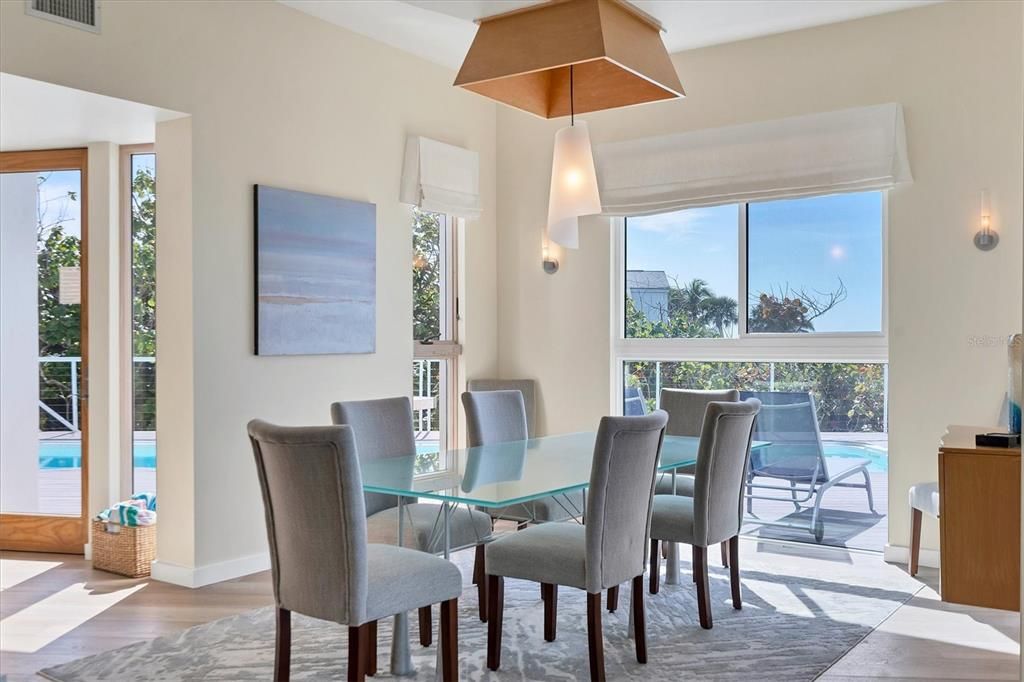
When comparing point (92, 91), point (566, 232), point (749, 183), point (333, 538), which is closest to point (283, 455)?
point (333, 538)

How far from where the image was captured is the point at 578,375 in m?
6.46

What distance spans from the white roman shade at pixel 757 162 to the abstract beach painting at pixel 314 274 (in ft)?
5.51

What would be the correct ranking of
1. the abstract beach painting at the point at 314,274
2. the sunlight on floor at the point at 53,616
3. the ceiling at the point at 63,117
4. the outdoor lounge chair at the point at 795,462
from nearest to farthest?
the sunlight on floor at the point at 53,616 < the ceiling at the point at 63,117 < the abstract beach painting at the point at 314,274 < the outdoor lounge chair at the point at 795,462

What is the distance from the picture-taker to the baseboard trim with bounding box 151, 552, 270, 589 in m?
4.67

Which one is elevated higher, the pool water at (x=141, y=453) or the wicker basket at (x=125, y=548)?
the pool water at (x=141, y=453)

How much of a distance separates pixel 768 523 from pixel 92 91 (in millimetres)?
4423

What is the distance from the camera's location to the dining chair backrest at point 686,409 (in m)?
5.11

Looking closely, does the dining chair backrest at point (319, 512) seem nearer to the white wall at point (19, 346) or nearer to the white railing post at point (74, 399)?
the white railing post at point (74, 399)

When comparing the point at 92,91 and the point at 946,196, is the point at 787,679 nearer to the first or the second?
the point at 946,196

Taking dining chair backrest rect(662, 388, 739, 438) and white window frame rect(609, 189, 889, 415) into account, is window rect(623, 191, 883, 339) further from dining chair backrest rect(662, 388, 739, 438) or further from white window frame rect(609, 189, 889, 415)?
dining chair backrest rect(662, 388, 739, 438)

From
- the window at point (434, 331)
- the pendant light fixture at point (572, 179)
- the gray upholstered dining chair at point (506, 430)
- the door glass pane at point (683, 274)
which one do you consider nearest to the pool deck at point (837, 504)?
the door glass pane at point (683, 274)

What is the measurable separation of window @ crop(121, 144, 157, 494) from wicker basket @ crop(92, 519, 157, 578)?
511mm

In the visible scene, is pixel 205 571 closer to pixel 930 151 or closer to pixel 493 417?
pixel 493 417

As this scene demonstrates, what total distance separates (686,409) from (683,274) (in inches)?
49.7
